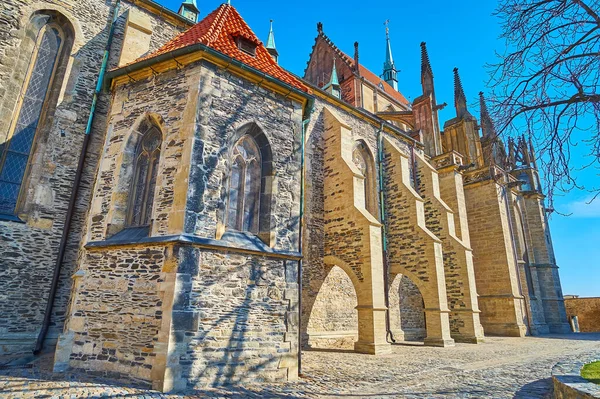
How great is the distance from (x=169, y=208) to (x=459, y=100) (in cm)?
2426

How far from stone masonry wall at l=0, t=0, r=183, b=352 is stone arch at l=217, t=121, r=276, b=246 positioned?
4.00 meters

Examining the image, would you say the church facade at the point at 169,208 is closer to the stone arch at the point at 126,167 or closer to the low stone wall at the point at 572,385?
the stone arch at the point at 126,167

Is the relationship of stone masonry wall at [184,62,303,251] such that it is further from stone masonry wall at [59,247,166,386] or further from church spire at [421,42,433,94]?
church spire at [421,42,433,94]

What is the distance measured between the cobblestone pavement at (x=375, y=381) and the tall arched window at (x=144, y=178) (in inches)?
122

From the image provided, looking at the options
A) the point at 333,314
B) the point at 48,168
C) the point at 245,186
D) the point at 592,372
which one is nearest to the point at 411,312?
the point at 333,314

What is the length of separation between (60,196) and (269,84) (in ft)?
18.8

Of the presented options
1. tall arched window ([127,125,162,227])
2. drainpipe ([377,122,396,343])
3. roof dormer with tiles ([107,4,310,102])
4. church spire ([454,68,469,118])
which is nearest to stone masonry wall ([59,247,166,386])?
tall arched window ([127,125,162,227])

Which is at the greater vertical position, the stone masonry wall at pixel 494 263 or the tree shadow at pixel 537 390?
the stone masonry wall at pixel 494 263

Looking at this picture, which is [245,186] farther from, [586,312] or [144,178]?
[586,312]

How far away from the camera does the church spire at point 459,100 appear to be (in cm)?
2516

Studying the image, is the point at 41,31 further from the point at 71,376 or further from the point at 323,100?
the point at 323,100

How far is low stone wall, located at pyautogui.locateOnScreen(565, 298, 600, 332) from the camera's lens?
27109 mm

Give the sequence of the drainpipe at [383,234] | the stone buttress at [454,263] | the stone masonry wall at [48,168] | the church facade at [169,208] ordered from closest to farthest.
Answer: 1. the church facade at [169,208]
2. the stone masonry wall at [48,168]
3. the stone buttress at [454,263]
4. the drainpipe at [383,234]

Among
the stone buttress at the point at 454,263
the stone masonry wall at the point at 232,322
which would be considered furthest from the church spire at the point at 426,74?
the stone masonry wall at the point at 232,322
